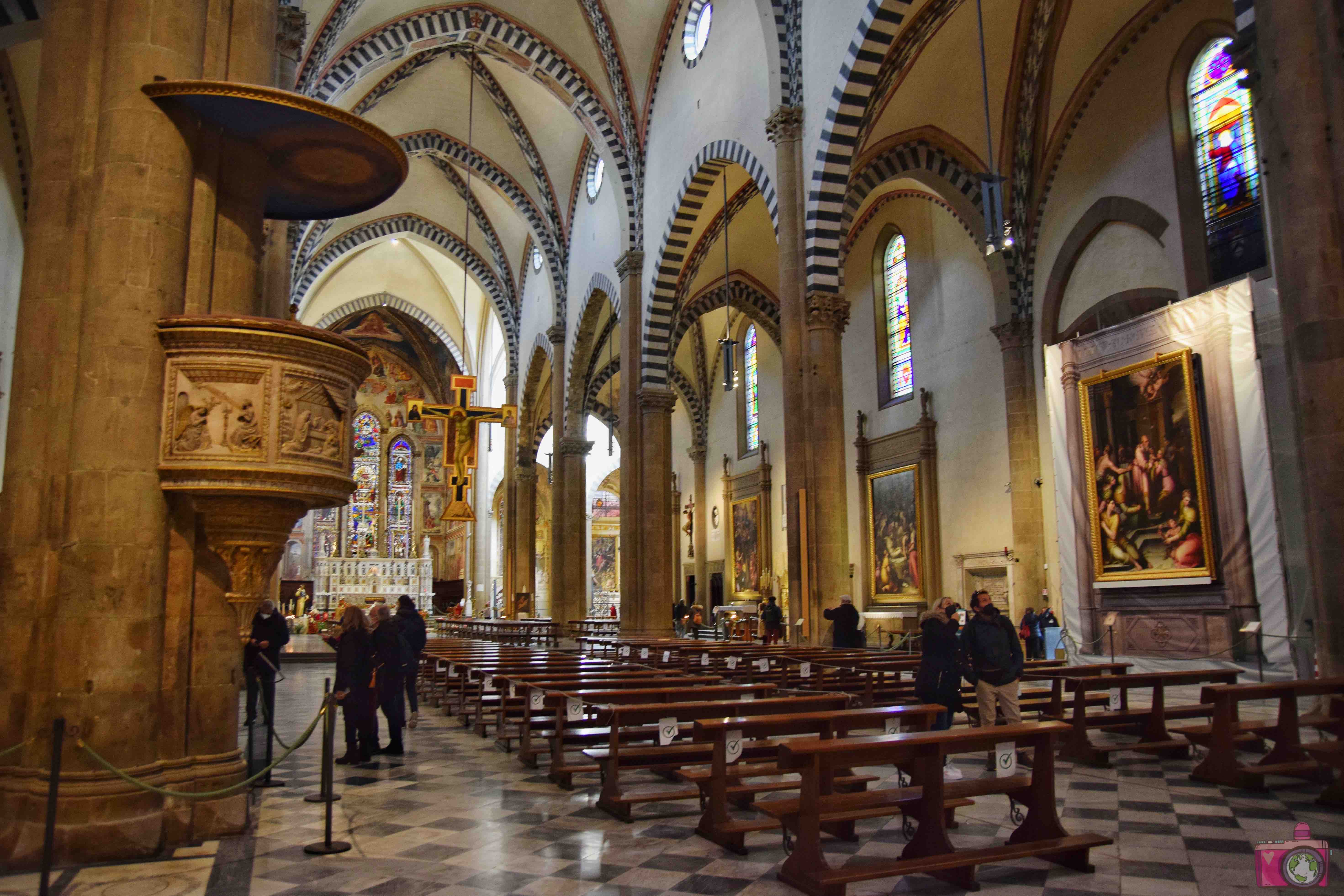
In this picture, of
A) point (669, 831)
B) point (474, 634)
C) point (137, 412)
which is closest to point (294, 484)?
point (137, 412)

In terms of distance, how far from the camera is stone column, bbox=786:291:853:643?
42.3 ft

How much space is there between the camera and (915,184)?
779 inches

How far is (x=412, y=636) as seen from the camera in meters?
8.38

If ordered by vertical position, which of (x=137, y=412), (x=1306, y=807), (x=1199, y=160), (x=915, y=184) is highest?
(x=915, y=184)

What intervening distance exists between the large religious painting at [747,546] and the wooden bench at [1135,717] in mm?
18201

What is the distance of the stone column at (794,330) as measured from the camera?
13102mm

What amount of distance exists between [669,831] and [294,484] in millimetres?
2434

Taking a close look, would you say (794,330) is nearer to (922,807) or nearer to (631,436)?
(631,436)

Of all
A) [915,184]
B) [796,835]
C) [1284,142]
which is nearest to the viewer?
[796,835]

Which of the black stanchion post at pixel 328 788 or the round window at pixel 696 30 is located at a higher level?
the round window at pixel 696 30

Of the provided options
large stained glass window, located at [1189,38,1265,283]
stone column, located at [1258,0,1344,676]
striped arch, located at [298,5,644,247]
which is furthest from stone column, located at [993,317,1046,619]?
stone column, located at [1258,0,1344,676]

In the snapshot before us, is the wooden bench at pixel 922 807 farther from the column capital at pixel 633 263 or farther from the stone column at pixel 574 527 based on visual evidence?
the stone column at pixel 574 527

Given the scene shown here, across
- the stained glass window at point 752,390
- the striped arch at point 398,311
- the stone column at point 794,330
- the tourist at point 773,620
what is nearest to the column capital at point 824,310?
the stone column at point 794,330

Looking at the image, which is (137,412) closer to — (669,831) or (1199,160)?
(669,831)
